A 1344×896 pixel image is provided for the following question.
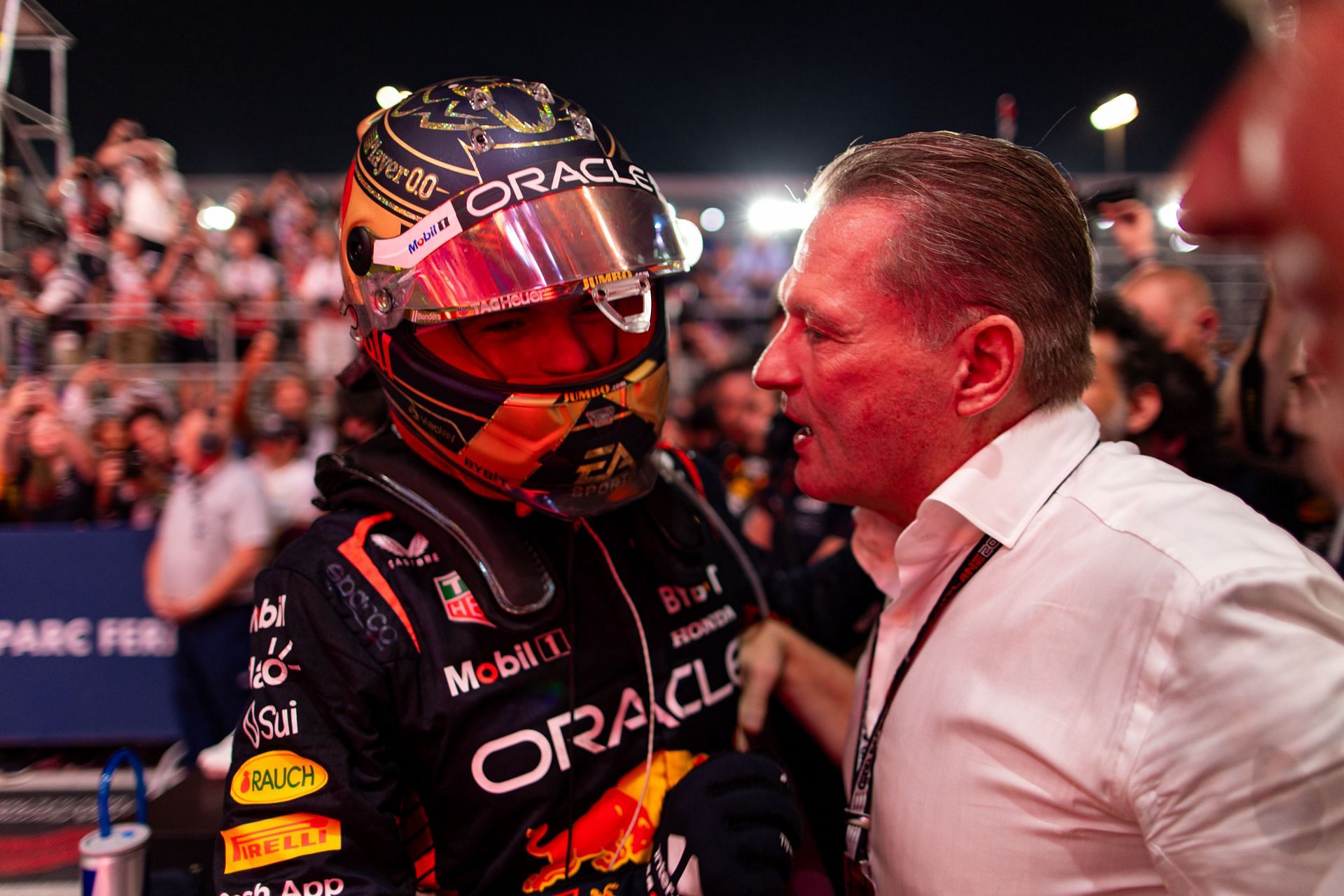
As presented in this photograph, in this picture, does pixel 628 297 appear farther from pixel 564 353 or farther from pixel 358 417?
pixel 358 417

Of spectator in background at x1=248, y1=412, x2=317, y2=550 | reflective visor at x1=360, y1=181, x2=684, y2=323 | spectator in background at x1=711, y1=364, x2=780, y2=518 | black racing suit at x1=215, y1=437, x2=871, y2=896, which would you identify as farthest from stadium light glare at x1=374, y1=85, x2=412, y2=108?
spectator in background at x1=711, y1=364, x2=780, y2=518

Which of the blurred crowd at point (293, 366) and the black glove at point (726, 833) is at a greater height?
the blurred crowd at point (293, 366)

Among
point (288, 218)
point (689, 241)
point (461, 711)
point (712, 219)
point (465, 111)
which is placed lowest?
point (461, 711)

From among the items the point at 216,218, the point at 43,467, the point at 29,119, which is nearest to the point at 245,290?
the point at 216,218

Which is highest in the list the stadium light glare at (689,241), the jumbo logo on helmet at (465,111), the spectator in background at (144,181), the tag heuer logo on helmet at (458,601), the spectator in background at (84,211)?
the spectator in background at (144,181)

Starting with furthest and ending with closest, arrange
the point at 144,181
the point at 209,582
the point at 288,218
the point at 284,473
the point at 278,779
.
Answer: the point at 288,218, the point at 284,473, the point at 209,582, the point at 144,181, the point at 278,779

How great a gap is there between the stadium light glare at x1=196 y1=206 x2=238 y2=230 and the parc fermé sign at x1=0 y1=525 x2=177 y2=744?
105 inches

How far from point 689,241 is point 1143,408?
1.49 metres

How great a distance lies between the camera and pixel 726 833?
114 cm

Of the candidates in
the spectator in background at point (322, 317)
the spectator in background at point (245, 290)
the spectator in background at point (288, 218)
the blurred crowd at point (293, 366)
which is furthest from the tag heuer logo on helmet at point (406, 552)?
the spectator in background at point (288, 218)

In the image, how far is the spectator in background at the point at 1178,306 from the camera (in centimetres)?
261

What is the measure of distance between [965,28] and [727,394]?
325 centimetres

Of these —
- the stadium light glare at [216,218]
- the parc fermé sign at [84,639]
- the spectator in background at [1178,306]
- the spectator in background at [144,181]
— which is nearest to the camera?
the spectator in background at [144,181]

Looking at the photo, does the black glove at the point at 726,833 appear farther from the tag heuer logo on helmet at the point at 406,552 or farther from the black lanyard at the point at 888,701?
the tag heuer logo on helmet at the point at 406,552
